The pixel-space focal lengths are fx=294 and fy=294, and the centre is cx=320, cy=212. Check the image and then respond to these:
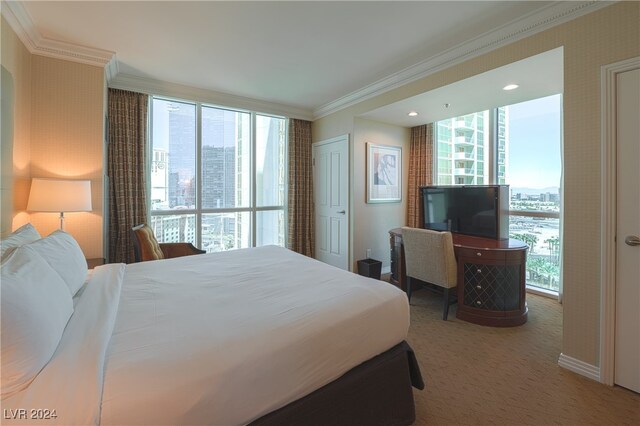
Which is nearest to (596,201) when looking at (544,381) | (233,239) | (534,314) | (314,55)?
(544,381)

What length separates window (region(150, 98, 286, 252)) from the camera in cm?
391

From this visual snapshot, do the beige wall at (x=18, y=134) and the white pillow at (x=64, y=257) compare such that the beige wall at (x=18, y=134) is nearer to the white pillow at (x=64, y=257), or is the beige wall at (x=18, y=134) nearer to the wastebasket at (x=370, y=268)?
the white pillow at (x=64, y=257)

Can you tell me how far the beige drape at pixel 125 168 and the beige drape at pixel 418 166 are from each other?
3856 millimetres

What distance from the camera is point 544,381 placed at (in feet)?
6.71

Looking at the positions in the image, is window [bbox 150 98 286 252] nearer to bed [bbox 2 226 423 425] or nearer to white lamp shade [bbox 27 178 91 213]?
white lamp shade [bbox 27 178 91 213]

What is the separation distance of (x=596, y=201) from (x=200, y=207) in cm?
419

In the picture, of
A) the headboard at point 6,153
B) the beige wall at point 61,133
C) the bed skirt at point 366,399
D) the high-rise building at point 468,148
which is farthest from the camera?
the high-rise building at point 468,148

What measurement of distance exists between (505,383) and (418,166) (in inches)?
132

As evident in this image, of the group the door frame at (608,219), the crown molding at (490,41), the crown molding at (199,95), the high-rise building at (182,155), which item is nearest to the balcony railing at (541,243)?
the door frame at (608,219)

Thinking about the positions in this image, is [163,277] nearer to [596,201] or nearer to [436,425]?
[436,425]

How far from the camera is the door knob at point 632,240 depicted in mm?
1865

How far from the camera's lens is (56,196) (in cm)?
242

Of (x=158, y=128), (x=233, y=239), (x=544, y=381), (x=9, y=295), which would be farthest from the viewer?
(x=233, y=239)

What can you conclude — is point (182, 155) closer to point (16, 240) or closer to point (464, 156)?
point (16, 240)
